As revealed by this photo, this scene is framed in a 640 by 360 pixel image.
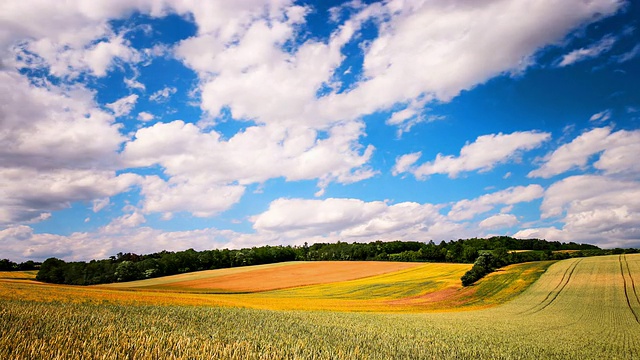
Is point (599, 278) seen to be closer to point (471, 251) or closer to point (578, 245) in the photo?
point (471, 251)

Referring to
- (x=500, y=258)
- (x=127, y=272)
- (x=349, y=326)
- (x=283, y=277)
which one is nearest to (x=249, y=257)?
(x=127, y=272)

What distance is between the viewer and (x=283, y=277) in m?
74.6

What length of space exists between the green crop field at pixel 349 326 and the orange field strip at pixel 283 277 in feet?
28.6

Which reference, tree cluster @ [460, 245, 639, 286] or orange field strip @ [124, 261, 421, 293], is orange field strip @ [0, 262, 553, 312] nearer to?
orange field strip @ [124, 261, 421, 293]

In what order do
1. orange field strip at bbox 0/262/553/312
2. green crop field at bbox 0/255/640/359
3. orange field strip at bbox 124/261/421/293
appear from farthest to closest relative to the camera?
orange field strip at bbox 124/261/421/293 < orange field strip at bbox 0/262/553/312 < green crop field at bbox 0/255/640/359

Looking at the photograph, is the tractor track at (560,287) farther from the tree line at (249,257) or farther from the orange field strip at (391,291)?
the tree line at (249,257)

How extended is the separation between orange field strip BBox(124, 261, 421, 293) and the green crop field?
8.73 metres

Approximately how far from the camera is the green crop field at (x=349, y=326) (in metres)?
7.25

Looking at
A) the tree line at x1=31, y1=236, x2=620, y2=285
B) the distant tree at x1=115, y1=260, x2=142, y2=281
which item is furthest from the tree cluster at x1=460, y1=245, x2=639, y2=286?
the distant tree at x1=115, y1=260, x2=142, y2=281

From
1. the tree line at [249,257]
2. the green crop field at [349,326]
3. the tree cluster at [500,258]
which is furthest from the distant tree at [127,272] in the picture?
the tree cluster at [500,258]

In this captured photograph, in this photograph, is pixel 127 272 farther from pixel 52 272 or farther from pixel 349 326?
pixel 349 326

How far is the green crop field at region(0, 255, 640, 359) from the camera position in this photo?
725cm

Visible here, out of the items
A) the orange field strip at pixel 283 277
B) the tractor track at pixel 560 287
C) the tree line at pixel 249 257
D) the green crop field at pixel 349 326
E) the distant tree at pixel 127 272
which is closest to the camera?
the green crop field at pixel 349 326

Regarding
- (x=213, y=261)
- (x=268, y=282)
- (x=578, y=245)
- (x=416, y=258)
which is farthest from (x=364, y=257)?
(x=578, y=245)
